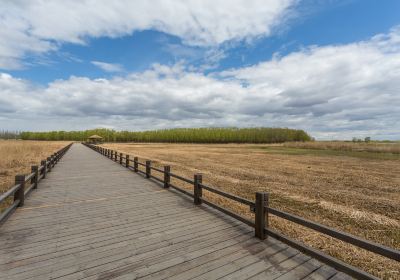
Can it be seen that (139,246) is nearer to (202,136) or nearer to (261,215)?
(261,215)

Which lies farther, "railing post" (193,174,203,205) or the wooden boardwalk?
"railing post" (193,174,203,205)

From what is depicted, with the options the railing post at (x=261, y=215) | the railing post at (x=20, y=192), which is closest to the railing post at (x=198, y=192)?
the railing post at (x=261, y=215)

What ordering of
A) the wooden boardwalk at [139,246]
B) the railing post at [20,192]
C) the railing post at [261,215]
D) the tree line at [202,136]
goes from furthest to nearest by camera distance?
1. the tree line at [202,136]
2. the railing post at [20,192]
3. the railing post at [261,215]
4. the wooden boardwalk at [139,246]

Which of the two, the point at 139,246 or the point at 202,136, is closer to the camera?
the point at 139,246

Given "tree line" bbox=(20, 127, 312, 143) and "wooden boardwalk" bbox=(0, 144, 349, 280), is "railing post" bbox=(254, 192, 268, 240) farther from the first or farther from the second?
"tree line" bbox=(20, 127, 312, 143)

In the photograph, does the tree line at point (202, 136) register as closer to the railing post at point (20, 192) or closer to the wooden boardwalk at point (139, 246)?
the railing post at point (20, 192)

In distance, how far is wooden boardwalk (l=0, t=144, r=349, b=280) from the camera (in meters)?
3.77

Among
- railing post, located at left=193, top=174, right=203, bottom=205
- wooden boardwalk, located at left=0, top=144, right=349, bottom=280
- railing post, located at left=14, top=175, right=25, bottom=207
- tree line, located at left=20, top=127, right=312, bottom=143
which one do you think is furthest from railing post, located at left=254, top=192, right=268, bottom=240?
tree line, located at left=20, top=127, right=312, bottom=143

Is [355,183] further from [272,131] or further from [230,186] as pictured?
[272,131]

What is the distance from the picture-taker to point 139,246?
464 centimetres

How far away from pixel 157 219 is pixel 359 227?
19.5ft

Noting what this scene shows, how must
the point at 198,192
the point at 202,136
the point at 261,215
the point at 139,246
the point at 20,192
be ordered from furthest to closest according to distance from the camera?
the point at 202,136, the point at 198,192, the point at 20,192, the point at 261,215, the point at 139,246

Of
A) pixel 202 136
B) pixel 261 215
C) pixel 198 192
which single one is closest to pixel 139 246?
pixel 261 215

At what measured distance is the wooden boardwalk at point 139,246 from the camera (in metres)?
3.77
